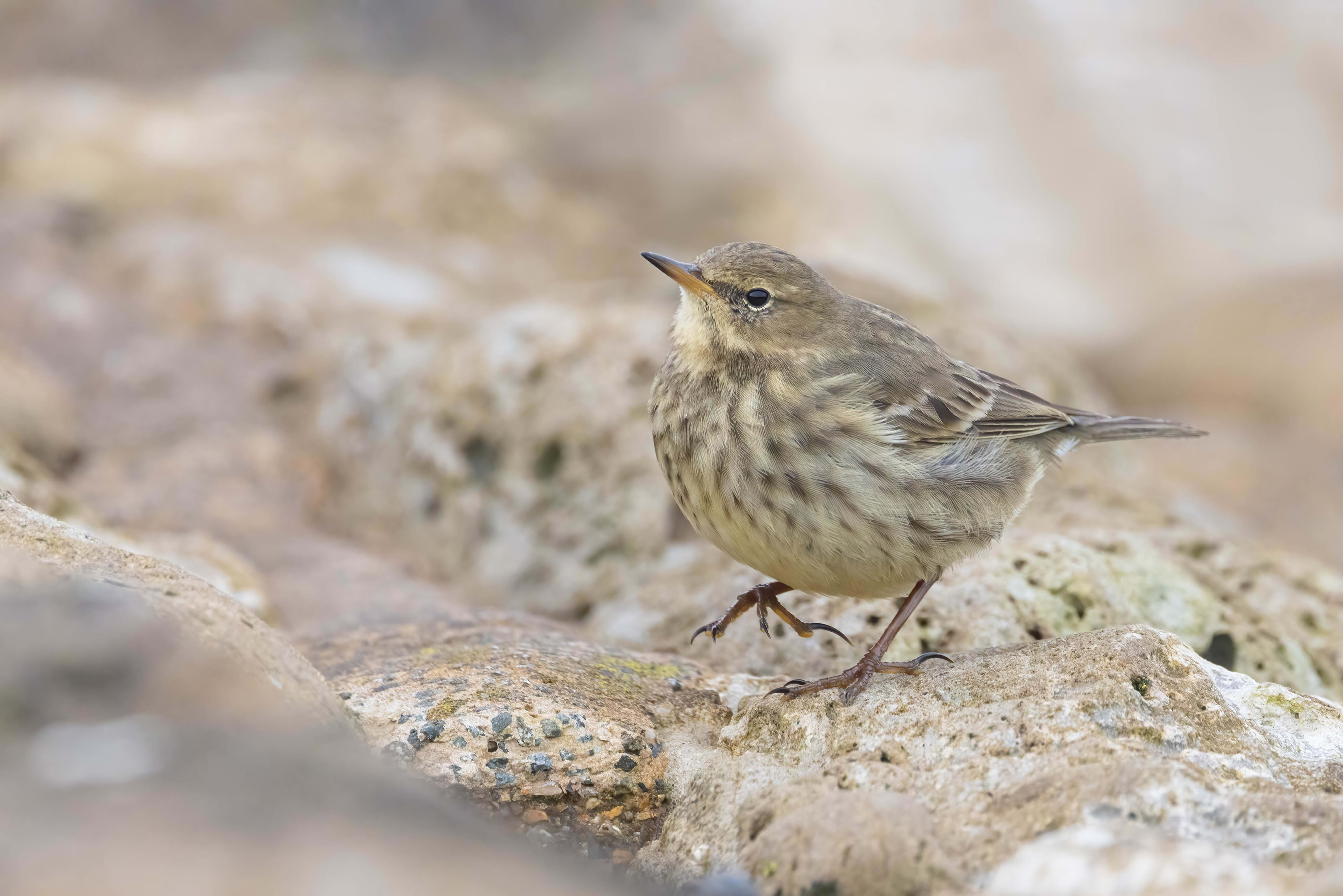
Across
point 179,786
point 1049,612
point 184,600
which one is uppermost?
point 1049,612

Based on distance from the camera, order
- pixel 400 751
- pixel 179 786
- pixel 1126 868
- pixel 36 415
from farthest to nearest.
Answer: pixel 36 415 < pixel 400 751 < pixel 1126 868 < pixel 179 786

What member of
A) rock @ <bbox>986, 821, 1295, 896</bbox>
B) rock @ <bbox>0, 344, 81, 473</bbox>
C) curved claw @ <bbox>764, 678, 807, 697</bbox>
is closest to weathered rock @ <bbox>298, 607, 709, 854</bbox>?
curved claw @ <bbox>764, 678, 807, 697</bbox>

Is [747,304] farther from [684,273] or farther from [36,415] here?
[36,415]

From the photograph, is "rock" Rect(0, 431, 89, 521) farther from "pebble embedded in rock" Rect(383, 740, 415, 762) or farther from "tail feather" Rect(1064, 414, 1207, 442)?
"tail feather" Rect(1064, 414, 1207, 442)

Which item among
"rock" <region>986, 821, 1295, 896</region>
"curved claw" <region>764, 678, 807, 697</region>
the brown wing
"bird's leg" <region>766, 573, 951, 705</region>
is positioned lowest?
"rock" <region>986, 821, 1295, 896</region>

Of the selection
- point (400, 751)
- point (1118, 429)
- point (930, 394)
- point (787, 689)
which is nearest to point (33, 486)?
point (400, 751)

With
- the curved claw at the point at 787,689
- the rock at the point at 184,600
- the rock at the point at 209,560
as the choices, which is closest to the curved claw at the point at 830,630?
the curved claw at the point at 787,689

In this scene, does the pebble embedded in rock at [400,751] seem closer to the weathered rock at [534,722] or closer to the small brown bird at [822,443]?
the weathered rock at [534,722]
